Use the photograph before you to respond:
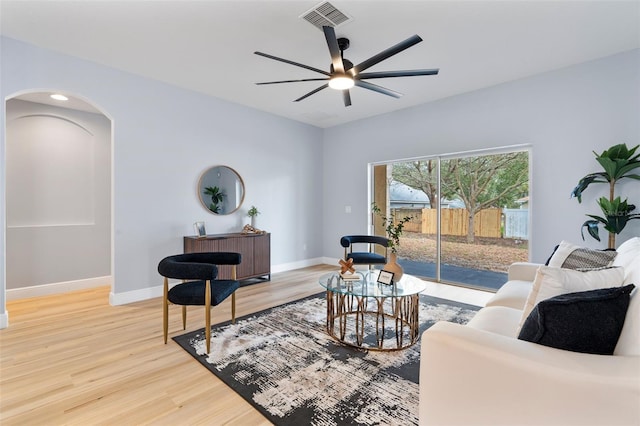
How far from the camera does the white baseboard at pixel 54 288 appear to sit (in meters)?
3.78

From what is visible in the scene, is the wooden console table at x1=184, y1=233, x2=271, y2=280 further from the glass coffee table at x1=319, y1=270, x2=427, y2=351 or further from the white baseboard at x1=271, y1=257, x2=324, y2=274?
the glass coffee table at x1=319, y1=270, x2=427, y2=351

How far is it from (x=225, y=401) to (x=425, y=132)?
14.6ft

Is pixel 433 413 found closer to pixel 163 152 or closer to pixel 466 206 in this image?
pixel 466 206

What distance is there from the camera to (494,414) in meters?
1.12

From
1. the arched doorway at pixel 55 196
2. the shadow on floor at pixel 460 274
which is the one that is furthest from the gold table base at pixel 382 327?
the arched doorway at pixel 55 196

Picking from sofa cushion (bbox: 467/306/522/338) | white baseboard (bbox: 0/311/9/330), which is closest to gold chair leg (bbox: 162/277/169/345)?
white baseboard (bbox: 0/311/9/330)

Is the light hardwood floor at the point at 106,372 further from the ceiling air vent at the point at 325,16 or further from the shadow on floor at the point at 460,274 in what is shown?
the ceiling air vent at the point at 325,16

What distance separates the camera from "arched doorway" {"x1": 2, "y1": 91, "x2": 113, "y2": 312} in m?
3.84

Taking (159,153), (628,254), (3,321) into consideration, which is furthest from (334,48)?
(3,321)

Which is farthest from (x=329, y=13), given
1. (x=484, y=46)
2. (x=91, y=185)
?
(x=91, y=185)

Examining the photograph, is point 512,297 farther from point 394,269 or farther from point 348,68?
point 348,68

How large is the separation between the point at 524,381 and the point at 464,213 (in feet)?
11.9

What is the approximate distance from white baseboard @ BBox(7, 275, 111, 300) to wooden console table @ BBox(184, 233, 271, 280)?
1.60m

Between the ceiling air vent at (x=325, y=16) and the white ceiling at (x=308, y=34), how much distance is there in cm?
5
